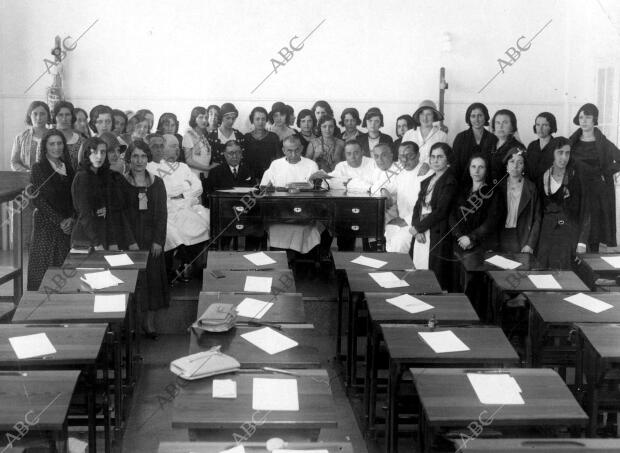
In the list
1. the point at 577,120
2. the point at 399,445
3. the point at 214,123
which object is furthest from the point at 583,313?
the point at 214,123

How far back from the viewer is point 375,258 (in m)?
5.53

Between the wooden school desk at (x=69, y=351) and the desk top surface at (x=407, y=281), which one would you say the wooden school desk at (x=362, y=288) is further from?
the wooden school desk at (x=69, y=351)

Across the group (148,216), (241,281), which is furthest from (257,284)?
(148,216)

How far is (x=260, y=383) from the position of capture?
A: 10.7 ft

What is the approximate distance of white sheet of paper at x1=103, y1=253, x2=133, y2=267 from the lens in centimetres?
518

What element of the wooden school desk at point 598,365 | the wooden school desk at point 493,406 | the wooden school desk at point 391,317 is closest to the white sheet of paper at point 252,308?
the wooden school desk at point 391,317

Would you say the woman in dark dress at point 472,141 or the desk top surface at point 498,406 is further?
the woman in dark dress at point 472,141

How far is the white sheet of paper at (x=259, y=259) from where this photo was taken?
5313mm

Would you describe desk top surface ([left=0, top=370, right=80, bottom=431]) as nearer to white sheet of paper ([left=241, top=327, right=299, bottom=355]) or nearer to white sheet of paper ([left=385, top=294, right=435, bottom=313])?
white sheet of paper ([left=241, top=327, right=299, bottom=355])

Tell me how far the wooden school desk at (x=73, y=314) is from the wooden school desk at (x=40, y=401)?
A: 932 mm

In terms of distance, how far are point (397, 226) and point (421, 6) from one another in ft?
11.4

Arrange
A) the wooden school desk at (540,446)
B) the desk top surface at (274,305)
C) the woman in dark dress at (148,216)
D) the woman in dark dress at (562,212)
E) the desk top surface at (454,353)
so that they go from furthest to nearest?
the woman in dark dress at (562,212)
the woman in dark dress at (148,216)
the desk top surface at (274,305)
the desk top surface at (454,353)
the wooden school desk at (540,446)

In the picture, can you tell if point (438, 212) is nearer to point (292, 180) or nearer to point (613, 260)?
point (613, 260)

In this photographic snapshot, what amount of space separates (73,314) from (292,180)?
10.8ft
